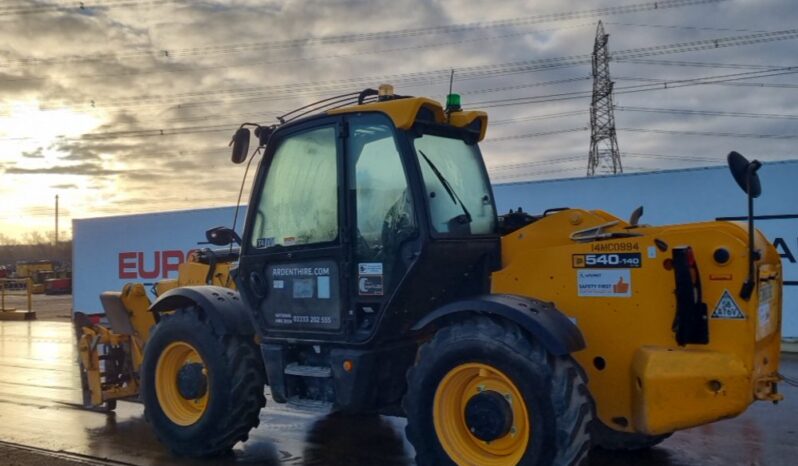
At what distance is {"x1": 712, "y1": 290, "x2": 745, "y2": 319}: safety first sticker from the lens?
4.48 metres

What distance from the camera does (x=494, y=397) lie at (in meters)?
4.65

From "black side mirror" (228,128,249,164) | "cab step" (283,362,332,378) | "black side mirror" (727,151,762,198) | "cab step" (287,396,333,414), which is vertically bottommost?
"cab step" (287,396,333,414)

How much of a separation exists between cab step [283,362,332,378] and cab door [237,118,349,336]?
0.27m

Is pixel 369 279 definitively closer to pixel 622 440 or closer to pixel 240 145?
pixel 240 145

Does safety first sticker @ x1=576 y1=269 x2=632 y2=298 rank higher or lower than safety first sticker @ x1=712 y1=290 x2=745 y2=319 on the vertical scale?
higher

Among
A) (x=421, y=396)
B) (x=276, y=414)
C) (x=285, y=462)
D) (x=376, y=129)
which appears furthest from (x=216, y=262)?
(x=421, y=396)

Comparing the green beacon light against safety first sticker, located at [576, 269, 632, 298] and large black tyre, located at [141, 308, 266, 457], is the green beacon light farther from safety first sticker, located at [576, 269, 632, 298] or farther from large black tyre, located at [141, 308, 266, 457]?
large black tyre, located at [141, 308, 266, 457]

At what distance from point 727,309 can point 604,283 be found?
740mm

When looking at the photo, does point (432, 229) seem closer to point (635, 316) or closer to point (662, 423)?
point (635, 316)

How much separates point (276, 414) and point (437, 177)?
3.75 meters

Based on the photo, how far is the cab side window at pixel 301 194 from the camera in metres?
5.57

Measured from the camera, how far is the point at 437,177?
5426mm

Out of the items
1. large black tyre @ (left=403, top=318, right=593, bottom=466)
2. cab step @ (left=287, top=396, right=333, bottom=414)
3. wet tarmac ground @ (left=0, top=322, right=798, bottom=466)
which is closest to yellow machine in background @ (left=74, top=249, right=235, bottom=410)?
wet tarmac ground @ (left=0, top=322, right=798, bottom=466)

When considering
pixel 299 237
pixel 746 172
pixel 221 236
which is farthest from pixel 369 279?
pixel 746 172
